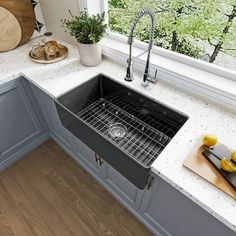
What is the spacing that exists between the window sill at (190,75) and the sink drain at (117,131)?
390 mm

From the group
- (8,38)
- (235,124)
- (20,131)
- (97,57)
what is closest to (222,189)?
(235,124)

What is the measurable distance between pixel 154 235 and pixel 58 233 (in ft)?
2.24

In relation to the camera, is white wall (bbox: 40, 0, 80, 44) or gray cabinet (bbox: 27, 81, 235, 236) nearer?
gray cabinet (bbox: 27, 81, 235, 236)

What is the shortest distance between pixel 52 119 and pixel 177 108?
3.34 ft

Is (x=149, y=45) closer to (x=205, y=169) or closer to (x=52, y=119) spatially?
(x=205, y=169)

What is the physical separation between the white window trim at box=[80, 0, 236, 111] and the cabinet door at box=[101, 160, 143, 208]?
2.16ft

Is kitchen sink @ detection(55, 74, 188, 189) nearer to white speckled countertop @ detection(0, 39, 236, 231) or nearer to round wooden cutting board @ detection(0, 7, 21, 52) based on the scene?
white speckled countertop @ detection(0, 39, 236, 231)

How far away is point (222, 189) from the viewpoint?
671 mm

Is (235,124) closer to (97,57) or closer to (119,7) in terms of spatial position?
(97,57)

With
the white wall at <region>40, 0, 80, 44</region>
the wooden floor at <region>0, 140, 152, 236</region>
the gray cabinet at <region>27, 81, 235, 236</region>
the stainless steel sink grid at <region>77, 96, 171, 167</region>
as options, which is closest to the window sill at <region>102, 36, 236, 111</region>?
the stainless steel sink grid at <region>77, 96, 171, 167</region>

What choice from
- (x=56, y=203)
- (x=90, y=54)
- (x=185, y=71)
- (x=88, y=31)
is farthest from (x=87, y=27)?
(x=56, y=203)

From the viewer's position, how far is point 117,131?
1.15 metres

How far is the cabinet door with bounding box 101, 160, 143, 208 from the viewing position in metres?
1.17

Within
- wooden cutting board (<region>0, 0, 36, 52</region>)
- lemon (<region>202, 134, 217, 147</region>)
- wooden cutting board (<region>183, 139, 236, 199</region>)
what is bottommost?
wooden cutting board (<region>183, 139, 236, 199</region>)
